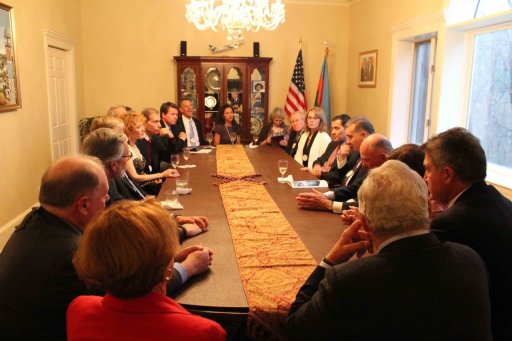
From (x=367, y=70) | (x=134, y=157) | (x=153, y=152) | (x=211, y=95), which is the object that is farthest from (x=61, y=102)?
(x=367, y=70)

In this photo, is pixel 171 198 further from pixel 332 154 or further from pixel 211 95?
pixel 211 95

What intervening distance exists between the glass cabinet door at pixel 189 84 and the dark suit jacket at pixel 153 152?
1927 millimetres

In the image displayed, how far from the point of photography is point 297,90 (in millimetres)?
6922

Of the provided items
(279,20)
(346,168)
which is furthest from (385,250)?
(279,20)

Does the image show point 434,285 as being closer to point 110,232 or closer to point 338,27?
point 110,232

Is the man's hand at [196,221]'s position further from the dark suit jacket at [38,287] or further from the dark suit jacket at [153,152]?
the dark suit jacket at [153,152]

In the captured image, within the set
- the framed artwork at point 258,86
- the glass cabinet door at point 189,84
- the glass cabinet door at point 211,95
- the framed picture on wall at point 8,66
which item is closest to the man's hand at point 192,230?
the framed picture on wall at point 8,66

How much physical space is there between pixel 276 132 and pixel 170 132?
143 centimetres

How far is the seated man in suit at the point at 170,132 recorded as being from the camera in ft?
17.2

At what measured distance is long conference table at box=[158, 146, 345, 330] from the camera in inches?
60.5

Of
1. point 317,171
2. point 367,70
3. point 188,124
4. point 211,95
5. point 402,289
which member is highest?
point 367,70

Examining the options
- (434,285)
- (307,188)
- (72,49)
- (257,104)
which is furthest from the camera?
(257,104)

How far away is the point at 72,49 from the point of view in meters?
6.25

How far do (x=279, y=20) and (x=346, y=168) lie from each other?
1.54 m
